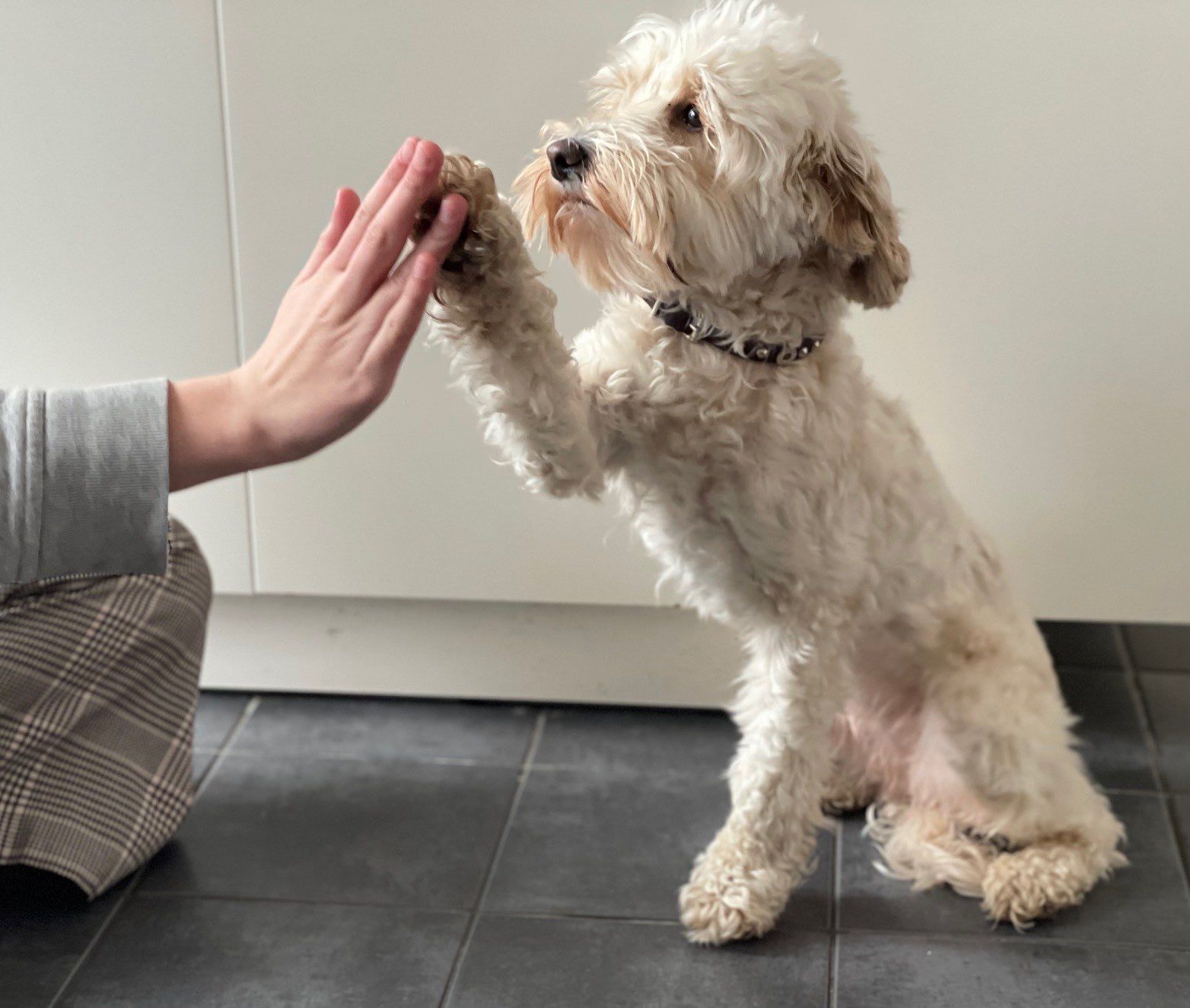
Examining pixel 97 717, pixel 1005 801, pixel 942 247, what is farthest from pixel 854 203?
pixel 97 717

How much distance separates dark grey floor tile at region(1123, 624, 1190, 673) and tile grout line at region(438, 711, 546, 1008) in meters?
0.97

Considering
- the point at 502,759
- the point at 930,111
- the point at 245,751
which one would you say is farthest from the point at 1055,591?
the point at 245,751

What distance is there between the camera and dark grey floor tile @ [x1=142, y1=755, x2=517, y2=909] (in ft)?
5.36

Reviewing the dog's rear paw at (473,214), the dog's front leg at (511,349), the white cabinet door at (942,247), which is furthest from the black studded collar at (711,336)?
the white cabinet door at (942,247)

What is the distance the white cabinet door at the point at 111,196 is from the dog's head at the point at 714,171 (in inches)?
25.2

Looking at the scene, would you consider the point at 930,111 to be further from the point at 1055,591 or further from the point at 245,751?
the point at 245,751

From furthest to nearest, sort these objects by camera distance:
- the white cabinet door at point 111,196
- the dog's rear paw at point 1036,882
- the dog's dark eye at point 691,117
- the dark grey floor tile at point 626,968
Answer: the white cabinet door at point 111,196 < the dog's rear paw at point 1036,882 < the dark grey floor tile at point 626,968 < the dog's dark eye at point 691,117

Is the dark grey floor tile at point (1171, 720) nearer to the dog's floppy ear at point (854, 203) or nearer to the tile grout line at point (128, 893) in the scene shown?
the dog's floppy ear at point (854, 203)

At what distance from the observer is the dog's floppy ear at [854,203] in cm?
123

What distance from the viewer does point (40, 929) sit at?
1.54 metres

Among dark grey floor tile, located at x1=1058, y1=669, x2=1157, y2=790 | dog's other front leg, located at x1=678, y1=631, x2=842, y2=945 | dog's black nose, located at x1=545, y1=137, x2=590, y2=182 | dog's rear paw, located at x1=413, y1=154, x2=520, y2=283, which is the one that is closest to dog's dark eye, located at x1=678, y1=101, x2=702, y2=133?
dog's black nose, located at x1=545, y1=137, x2=590, y2=182

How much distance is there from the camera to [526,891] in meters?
1.62

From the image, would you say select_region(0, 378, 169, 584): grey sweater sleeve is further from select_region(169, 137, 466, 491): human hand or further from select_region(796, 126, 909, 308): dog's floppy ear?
select_region(796, 126, 909, 308): dog's floppy ear

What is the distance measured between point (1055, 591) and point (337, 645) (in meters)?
1.03
